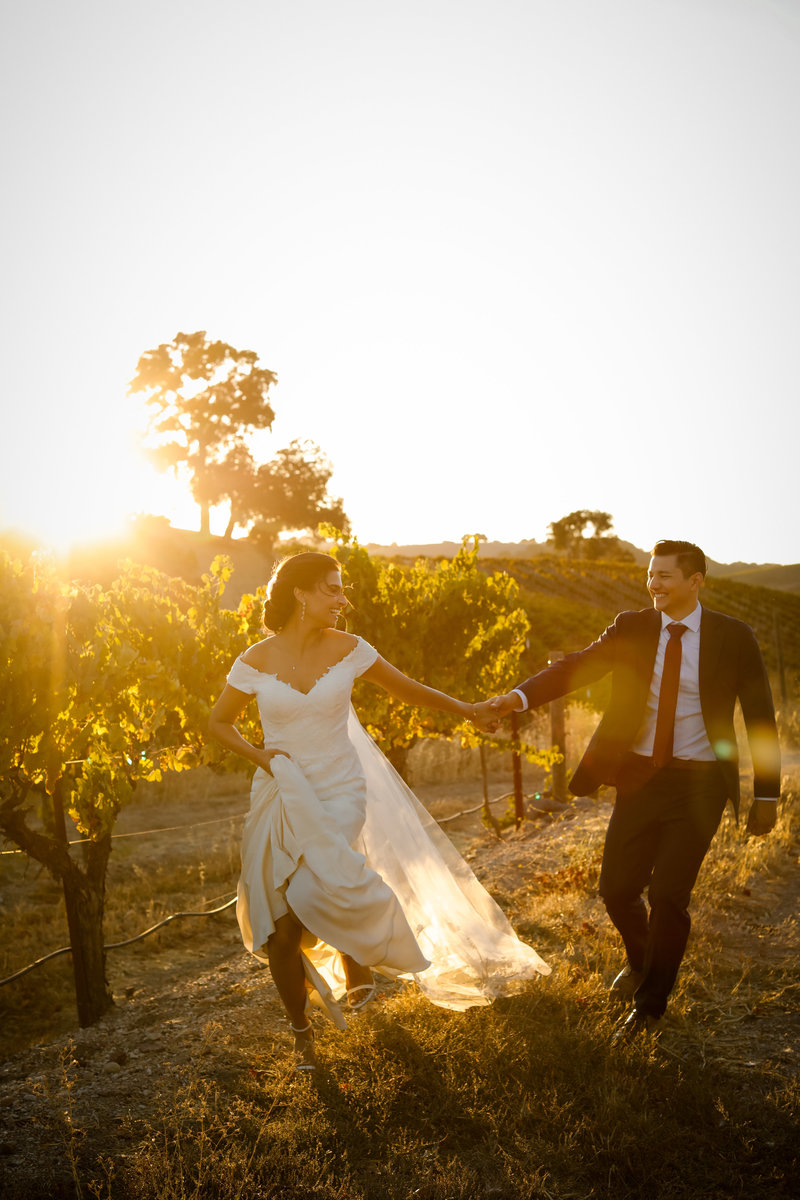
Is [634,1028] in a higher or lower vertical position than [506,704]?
lower

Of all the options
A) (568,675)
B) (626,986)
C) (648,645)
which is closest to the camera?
(648,645)

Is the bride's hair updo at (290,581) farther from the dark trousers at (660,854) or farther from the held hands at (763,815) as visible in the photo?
the held hands at (763,815)

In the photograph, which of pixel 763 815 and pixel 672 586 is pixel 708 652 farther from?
pixel 763 815

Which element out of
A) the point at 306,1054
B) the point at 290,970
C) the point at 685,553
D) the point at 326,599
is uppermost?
the point at 685,553

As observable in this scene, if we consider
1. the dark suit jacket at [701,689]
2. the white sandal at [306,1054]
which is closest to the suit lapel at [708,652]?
the dark suit jacket at [701,689]

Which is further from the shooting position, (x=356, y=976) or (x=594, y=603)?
(x=594, y=603)

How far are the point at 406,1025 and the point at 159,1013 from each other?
6.81 ft

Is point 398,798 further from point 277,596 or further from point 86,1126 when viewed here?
point 86,1126

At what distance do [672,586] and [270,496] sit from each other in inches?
2017

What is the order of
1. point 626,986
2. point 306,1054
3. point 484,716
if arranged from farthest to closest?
point 484,716
point 626,986
point 306,1054

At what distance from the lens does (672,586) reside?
4.57 m

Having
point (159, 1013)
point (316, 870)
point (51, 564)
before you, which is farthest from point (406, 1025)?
point (51, 564)

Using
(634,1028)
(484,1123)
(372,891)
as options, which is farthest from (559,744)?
(484,1123)

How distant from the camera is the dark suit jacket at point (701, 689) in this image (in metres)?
4.44
